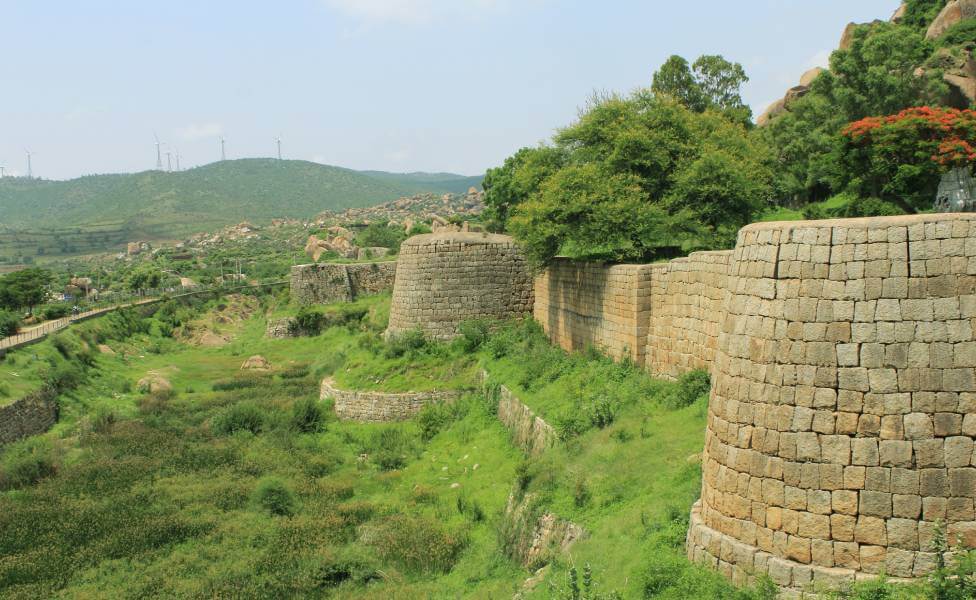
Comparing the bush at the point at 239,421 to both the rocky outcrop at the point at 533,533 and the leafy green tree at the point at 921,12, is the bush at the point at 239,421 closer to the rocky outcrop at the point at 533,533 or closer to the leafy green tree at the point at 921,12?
the rocky outcrop at the point at 533,533

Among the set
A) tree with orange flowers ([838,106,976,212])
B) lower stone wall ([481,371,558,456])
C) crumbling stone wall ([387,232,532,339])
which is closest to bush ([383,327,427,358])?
crumbling stone wall ([387,232,532,339])

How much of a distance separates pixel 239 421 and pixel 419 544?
1165 cm

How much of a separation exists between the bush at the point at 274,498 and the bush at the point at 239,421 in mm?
6171

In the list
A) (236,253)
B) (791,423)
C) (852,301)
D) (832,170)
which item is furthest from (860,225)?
(236,253)

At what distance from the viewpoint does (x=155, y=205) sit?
15912 cm

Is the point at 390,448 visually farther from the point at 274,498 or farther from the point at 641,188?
the point at 641,188

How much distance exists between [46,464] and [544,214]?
14.2m

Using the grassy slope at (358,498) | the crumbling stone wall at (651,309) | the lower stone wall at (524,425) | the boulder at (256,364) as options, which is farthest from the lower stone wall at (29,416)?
the crumbling stone wall at (651,309)

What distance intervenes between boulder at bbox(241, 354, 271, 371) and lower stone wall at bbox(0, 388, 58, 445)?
27.1 feet

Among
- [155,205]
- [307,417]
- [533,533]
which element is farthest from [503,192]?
[155,205]

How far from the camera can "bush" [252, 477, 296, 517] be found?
15.6 meters

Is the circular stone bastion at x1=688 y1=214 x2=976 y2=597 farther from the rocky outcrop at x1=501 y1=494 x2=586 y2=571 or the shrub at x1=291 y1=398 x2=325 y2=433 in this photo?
the shrub at x1=291 y1=398 x2=325 y2=433

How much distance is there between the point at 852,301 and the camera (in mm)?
6215

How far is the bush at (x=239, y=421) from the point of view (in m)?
22.2
